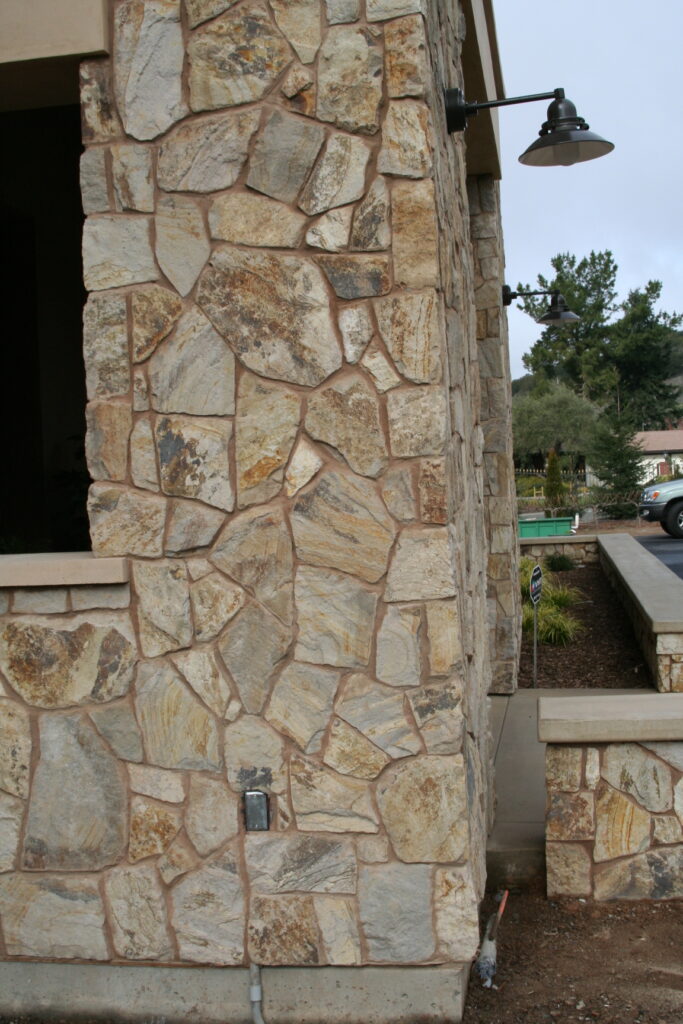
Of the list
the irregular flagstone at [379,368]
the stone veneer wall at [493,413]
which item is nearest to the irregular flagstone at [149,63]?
the irregular flagstone at [379,368]

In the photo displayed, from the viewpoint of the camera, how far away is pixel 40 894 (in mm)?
4348

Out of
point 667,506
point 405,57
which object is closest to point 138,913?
point 405,57

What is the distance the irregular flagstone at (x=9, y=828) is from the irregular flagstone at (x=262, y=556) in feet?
4.44

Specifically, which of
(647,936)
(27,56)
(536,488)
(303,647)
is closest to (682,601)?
(647,936)

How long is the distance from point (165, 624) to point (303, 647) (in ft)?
1.86

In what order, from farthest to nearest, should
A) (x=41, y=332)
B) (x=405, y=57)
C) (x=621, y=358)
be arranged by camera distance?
1. (x=621, y=358)
2. (x=41, y=332)
3. (x=405, y=57)

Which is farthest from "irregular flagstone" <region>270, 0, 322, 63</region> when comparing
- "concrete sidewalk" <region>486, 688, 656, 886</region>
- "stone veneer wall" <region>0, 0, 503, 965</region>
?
"concrete sidewalk" <region>486, 688, 656, 886</region>

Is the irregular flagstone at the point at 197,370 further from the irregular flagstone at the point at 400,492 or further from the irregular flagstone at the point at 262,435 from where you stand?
the irregular flagstone at the point at 400,492

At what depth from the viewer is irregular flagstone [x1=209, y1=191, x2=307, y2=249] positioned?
159 inches

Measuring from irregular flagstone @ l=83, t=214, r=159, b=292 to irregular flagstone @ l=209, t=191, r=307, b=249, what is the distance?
289 mm

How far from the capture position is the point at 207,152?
4098mm

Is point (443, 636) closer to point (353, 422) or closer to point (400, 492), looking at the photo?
point (400, 492)

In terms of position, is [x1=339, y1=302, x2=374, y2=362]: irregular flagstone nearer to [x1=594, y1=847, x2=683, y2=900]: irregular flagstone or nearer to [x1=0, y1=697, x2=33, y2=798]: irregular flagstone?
[x1=0, y1=697, x2=33, y2=798]: irregular flagstone

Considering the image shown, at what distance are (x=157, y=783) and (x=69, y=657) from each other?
62 cm
